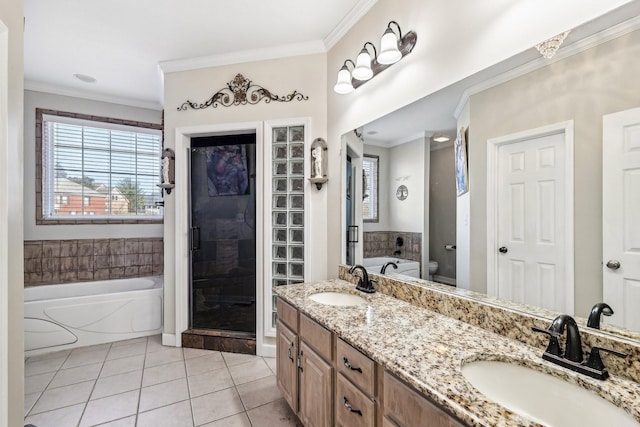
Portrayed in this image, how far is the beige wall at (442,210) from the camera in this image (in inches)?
61.2

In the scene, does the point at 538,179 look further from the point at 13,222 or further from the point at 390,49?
the point at 13,222

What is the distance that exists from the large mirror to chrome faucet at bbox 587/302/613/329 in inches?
0.8

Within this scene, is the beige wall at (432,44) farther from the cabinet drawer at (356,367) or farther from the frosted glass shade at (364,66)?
the cabinet drawer at (356,367)

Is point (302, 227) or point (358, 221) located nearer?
point (358, 221)

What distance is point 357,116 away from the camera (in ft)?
7.47

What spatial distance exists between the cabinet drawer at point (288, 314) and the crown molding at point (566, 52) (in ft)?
4.95

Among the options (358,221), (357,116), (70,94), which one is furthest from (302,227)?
(70,94)

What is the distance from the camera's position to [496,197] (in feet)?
4.26

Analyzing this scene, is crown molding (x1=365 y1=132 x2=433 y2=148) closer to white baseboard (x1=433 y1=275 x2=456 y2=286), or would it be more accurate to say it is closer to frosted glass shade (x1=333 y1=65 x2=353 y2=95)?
frosted glass shade (x1=333 y1=65 x2=353 y2=95)

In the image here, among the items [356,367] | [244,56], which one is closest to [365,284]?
[356,367]

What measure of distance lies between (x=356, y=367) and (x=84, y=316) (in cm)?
313

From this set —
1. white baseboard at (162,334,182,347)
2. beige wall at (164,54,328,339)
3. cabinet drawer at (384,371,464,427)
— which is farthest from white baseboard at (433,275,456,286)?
white baseboard at (162,334,182,347)

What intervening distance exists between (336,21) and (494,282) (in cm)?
219

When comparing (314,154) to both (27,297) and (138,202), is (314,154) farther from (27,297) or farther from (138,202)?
(27,297)
